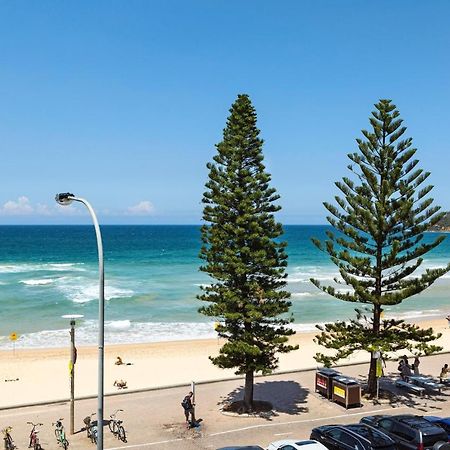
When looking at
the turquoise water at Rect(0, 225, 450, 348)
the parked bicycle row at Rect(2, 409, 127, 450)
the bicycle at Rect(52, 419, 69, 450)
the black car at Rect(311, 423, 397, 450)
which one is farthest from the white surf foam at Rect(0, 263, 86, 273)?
the black car at Rect(311, 423, 397, 450)

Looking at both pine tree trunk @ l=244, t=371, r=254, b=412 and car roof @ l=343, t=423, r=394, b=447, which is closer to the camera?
car roof @ l=343, t=423, r=394, b=447

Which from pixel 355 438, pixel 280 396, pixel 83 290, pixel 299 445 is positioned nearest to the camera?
pixel 299 445

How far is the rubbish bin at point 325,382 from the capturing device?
20.3 metres

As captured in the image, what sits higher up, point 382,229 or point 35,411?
point 382,229

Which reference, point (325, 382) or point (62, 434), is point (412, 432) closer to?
point (325, 382)

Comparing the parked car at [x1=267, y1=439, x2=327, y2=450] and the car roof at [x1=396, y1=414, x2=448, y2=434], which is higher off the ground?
the car roof at [x1=396, y1=414, x2=448, y2=434]

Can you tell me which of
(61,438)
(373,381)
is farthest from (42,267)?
(61,438)

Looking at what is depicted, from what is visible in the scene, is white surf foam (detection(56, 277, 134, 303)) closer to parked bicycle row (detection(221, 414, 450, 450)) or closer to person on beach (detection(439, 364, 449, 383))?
person on beach (detection(439, 364, 449, 383))

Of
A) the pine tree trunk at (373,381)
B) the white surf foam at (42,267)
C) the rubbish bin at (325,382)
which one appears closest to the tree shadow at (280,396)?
the rubbish bin at (325,382)

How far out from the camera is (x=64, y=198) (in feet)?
34.3

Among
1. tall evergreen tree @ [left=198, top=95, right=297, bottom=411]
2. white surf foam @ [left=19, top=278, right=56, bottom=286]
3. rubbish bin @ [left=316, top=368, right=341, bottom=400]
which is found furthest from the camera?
white surf foam @ [left=19, top=278, right=56, bottom=286]

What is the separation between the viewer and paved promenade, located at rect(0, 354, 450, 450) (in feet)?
53.6

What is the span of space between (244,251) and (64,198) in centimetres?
907

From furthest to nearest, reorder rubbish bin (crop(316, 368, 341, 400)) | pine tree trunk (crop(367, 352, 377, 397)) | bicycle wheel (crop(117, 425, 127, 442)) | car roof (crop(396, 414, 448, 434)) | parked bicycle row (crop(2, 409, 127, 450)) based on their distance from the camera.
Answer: pine tree trunk (crop(367, 352, 377, 397)), rubbish bin (crop(316, 368, 341, 400)), bicycle wheel (crop(117, 425, 127, 442)), parked bicycle row (crop(2, 409, 127, 450)), car roof (crop(396, 414, 448, 434))
